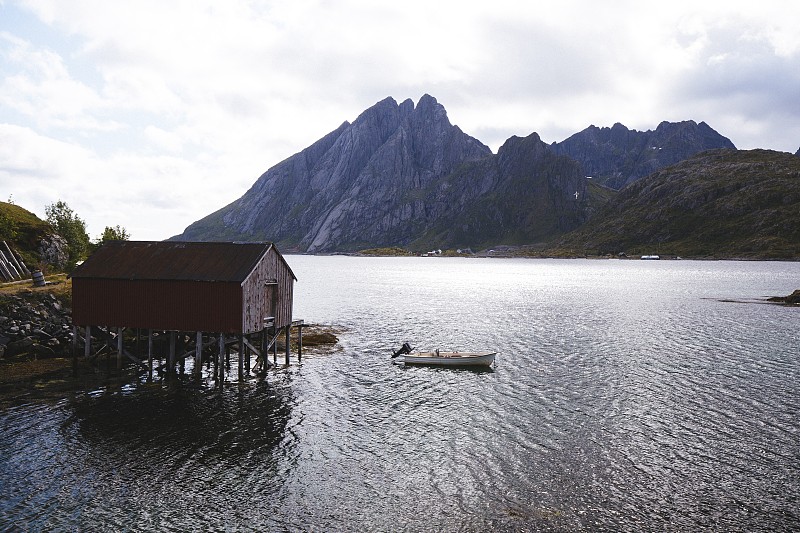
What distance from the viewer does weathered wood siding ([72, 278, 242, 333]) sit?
130 ft

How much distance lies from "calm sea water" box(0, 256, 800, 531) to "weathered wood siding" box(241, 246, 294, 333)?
4.79m

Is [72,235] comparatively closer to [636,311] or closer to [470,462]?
[470,462]

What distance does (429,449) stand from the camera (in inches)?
1094

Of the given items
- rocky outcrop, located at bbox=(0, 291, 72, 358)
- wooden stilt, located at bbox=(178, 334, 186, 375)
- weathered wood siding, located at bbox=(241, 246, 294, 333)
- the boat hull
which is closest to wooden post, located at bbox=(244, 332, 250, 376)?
weathered wood siding, located at bbox=(241, 246, 294, 333)

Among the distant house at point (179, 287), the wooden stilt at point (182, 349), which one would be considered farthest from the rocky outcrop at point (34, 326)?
the wooden stilt at point (182, 349)

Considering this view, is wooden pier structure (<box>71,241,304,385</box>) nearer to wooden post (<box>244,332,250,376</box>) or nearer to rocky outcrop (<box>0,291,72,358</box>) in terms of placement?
wooden post (<box>244,332,250,376</box>)

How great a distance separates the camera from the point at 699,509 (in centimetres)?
2147

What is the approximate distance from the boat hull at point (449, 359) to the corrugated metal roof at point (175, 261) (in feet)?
54.2

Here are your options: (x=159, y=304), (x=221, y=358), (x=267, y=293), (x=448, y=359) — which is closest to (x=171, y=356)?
(x=159, y=304)

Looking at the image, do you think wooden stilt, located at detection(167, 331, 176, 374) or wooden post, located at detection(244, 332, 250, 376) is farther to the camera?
wooden post, located at detection(244, 332, 250, 376)

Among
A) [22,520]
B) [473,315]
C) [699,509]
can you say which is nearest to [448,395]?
[699,509]

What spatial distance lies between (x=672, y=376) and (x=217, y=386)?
120 feet

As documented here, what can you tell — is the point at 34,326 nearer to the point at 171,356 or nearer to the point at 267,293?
the point at 171,356

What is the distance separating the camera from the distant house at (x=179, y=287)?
3969cm
